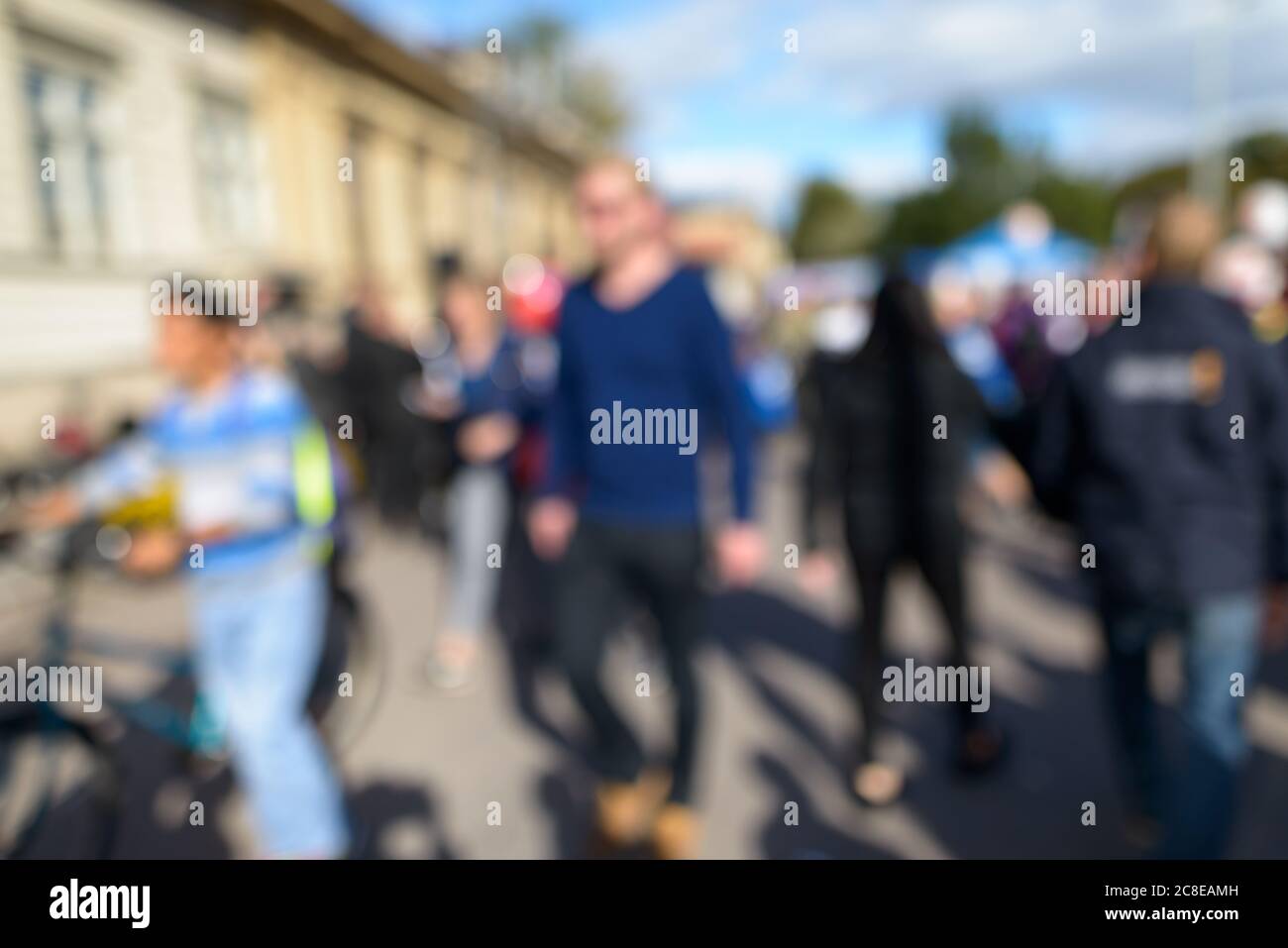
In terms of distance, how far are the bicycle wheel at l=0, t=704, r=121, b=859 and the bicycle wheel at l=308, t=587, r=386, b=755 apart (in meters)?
1.08

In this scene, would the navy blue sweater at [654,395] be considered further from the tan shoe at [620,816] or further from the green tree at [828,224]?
the green tree at [828,224]

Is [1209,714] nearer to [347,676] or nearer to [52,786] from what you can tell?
[347,676]

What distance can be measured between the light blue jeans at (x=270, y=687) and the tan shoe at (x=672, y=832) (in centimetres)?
102

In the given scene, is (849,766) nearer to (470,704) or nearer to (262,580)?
(470,704)

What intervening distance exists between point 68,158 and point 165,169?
1.76 meters

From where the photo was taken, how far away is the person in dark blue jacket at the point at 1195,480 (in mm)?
2760

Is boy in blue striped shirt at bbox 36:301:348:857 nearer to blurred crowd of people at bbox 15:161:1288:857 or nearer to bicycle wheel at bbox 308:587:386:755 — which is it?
blurred crowd of people at bbox 15:161:1288:857

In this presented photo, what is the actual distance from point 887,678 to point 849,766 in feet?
1.65

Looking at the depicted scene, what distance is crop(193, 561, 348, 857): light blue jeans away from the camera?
2.96m

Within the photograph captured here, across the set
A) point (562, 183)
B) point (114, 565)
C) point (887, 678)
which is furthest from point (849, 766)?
point (562, 183)

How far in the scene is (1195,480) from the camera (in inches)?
110

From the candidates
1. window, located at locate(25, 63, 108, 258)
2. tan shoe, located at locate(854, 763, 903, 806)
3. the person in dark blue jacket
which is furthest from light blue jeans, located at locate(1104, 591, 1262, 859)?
window, located at locate(25, 63, 108, 258)

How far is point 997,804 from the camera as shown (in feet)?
12.1

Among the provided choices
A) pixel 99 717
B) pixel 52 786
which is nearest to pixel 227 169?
pixel 99 717
